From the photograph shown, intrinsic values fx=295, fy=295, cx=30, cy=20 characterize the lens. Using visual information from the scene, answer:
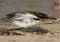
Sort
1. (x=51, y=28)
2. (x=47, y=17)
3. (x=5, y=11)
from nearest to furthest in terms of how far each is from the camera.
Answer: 1. (x=51, y=28)
2. (x=47, y=17)
3. (x=5, y=11)

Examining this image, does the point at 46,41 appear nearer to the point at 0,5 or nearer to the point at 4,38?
the point at 4,38

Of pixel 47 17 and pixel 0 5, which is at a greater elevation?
pixel 0 5

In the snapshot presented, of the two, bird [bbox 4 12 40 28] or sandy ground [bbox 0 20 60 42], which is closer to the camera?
sandy ground [bbox 0 20 60 42]

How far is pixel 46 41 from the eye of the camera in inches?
301

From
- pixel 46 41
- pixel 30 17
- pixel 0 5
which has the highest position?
pixel 0 5

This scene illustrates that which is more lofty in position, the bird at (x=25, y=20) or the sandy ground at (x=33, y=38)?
the bird at (x=25, y=20)

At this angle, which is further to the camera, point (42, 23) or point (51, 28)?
point (42, 23)

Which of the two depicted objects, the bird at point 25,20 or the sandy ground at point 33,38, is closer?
the sandy ground at point 33,38

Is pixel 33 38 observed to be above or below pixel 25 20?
below

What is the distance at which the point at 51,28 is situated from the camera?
9516 mm

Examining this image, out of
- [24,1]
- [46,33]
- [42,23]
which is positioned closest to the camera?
[46,33]

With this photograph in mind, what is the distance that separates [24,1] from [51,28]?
5.62m

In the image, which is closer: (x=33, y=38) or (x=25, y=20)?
(x=33, y=38)

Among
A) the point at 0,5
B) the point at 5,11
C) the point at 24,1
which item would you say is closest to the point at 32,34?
the point at 5,11
